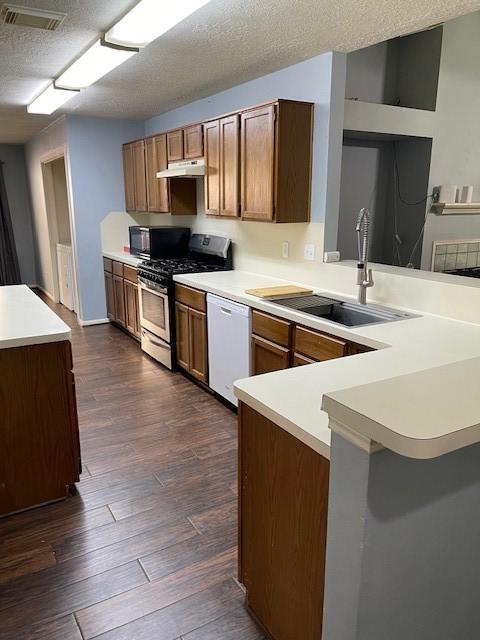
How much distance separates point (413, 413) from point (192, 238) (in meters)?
4.16

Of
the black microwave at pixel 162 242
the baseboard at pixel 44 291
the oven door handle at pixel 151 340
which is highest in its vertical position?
the black microwave at pixel 162 242

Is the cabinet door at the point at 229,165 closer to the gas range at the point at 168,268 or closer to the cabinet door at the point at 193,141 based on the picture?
the cabinet door at the point at 193,141

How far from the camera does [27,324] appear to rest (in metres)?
2.40

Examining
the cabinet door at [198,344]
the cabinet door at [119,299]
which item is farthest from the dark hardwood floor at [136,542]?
the cabinet door at [119,299]

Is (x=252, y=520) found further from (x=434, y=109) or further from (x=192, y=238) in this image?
(x=434, y=109)

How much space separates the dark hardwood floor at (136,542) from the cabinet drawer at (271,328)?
72 centimetres

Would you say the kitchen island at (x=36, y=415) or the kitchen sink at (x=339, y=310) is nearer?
the kitchen island at (x=36, y=415)

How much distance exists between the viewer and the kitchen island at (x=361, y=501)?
1.00m

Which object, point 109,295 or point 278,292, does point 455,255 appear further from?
point 109,295

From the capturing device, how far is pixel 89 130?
5457 mm

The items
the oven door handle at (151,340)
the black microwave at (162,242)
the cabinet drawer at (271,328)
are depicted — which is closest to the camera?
Answer: the cabinet drawer at (271,328)

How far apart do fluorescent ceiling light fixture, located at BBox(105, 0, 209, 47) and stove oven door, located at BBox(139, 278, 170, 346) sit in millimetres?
1983

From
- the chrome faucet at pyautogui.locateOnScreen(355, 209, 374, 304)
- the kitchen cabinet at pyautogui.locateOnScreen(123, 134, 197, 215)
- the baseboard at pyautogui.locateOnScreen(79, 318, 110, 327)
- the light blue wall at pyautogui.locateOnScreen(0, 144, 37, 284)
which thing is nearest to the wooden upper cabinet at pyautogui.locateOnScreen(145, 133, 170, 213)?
the kitchen cabinet at pyautogui.locateOnScreen(123, 134, 197, 215)

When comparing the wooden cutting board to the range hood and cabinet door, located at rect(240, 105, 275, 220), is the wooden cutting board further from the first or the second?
the range hood
